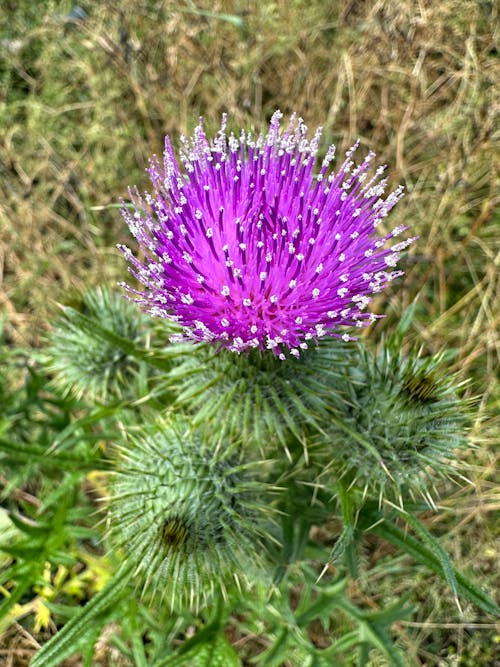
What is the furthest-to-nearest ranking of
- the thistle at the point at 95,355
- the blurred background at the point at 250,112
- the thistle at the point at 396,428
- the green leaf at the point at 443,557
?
the blurred background at the point at 250,112 < the thistle at the point at 95,355 < the thistle at the point at 396,428 < the green leaf at the point at 443,557

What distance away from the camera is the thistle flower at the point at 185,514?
2600 mm

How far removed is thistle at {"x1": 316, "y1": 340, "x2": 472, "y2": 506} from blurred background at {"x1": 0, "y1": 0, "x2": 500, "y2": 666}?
2105mm

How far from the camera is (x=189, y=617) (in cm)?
360

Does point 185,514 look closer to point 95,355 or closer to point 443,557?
point 443,557

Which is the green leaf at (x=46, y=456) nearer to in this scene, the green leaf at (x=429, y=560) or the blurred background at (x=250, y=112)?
the green leaf at (x=429, y=560)

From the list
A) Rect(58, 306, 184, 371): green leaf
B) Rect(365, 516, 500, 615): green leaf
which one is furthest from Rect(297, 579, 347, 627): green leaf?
Rect(58, 306, 184, 371): green leaf

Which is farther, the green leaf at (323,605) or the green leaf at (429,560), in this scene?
the green leaf at (323,605)

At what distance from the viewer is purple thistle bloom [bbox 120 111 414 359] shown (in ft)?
8.07

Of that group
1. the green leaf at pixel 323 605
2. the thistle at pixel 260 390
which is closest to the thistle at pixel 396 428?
the thistle at pixel 260 390

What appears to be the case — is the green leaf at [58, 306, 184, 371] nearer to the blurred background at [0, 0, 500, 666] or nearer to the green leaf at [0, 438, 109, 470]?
the green leaf at [0, 438, 109, 470]

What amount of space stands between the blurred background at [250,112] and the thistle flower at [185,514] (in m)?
2.51

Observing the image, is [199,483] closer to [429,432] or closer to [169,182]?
[429,432]

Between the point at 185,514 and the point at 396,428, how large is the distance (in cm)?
102

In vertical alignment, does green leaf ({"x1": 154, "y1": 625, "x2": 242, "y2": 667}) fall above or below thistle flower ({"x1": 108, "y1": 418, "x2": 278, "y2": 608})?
below
